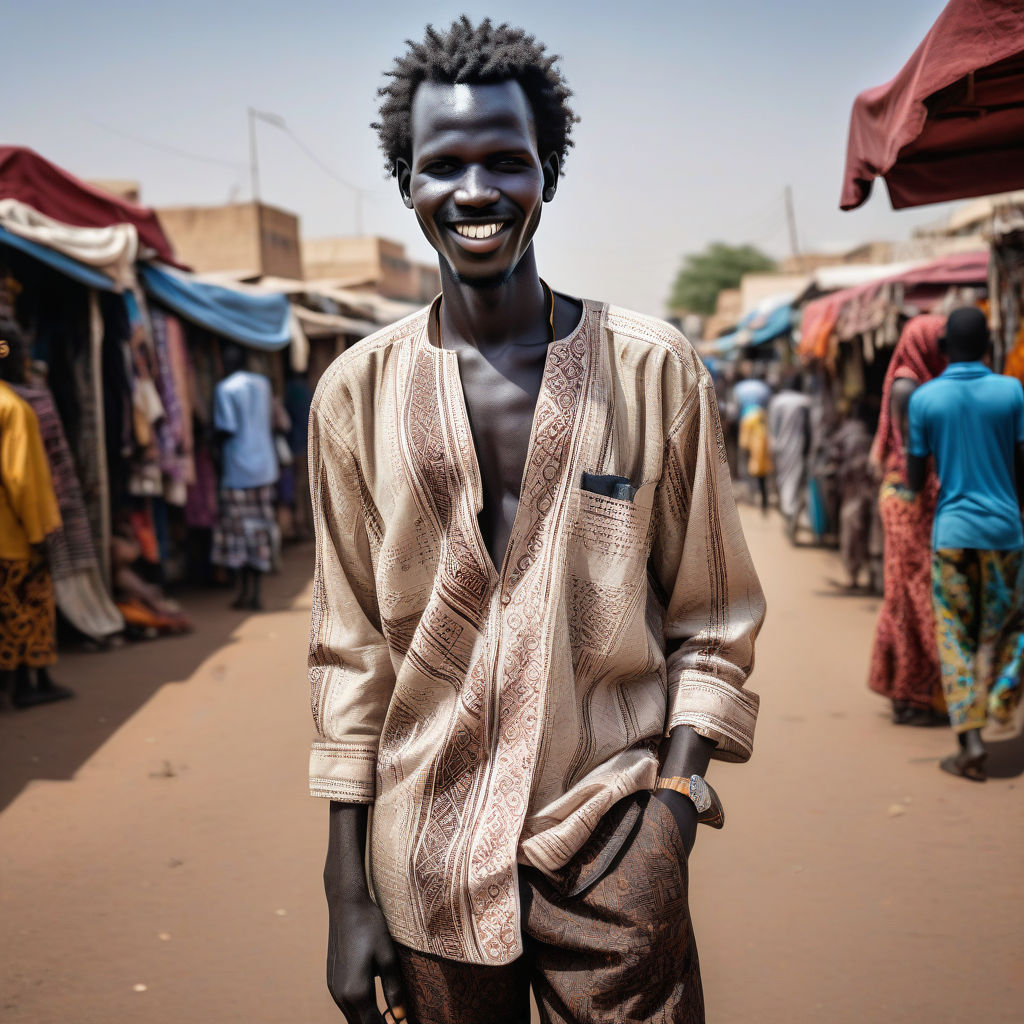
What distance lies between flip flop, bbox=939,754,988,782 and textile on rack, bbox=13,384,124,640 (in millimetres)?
5104

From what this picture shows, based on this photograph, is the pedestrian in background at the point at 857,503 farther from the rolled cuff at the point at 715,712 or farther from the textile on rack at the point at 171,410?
the rolled cuff at the point at 715,712

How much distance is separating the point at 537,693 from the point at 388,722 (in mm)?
246

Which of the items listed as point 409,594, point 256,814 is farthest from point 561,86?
point 256,814

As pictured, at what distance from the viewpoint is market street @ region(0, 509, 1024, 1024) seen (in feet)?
10.5

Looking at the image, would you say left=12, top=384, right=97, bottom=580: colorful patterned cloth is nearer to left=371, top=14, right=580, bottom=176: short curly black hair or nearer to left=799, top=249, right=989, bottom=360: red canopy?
left=371, top=14, right=580, bottom=176: short curly black hair

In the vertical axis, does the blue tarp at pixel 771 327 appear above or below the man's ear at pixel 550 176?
above

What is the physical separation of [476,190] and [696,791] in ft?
2.85

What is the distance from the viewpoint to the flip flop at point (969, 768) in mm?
4852

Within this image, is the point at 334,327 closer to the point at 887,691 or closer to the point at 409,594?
the point at 887,691

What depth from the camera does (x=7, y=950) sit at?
350 cm

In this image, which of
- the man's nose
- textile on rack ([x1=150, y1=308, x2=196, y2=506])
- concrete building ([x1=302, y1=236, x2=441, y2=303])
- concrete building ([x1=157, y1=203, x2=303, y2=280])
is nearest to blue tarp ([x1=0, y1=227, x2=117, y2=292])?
textile on rack ([x1=150, y1=308, x2=196, y2=506])

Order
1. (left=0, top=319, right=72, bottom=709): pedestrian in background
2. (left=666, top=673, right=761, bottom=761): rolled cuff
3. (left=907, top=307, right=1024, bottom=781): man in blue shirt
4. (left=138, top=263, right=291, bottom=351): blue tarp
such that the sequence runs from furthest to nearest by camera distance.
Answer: (left=138, top=263, right=291, bottom=351): blue tarp → (left=0, top=319, right=72, bottom=709): pedestrian in background → (left=907, top=307, right=1024, bottom=781): man in blue shirt → (left=666, top=673, right=761, bottom=761): rolled cuff

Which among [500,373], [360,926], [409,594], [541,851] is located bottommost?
[360,926]

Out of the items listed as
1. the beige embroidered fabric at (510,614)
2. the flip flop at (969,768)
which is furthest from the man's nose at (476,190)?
the flip flop at (969,768)
